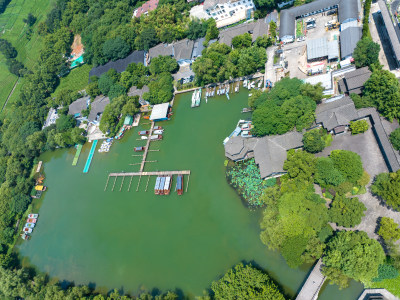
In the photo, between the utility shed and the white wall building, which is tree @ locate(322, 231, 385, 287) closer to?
the utility shed

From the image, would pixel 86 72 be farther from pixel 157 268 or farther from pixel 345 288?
pixel 345 288

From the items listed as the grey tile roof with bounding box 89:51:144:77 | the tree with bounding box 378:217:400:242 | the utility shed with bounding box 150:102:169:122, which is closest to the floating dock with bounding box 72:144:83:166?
the utility shed with bounding box 150:102:169:122

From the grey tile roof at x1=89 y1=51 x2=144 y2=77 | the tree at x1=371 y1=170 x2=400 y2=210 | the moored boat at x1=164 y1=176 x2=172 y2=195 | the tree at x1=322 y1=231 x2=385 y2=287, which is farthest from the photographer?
the grey tile roof at x1=89 y1=51 x2=144 y2=77

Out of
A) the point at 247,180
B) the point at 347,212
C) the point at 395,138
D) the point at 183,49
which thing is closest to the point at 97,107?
the point at 183,49

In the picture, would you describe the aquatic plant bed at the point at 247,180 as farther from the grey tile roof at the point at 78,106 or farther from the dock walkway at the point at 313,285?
→ the grey tile roof at the point at 78,106

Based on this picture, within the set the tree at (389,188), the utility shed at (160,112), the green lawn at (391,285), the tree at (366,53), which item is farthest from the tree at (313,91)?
the utility shed at (160,112)
